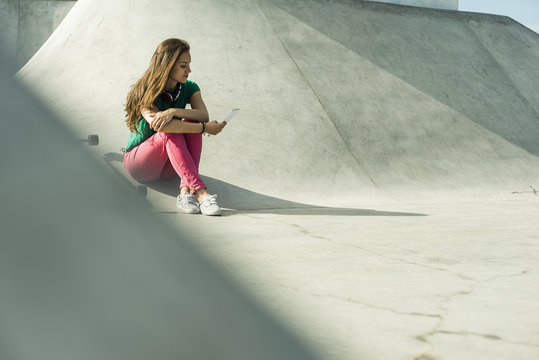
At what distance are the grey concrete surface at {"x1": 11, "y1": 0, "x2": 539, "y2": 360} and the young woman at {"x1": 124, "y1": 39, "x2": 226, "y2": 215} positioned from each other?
23 centimetres

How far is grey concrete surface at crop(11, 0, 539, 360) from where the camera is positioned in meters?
1.69

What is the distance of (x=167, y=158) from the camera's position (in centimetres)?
376

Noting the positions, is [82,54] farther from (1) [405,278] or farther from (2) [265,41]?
(1) [405,278]

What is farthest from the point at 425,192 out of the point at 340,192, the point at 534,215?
the point at 534,215

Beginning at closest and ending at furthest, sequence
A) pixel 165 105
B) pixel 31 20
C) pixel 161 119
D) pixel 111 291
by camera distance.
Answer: pixel 111 291 < pixel 161 119 < pixel 165 105 < pixel 31 20

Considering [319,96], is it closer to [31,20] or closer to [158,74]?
[158,74]

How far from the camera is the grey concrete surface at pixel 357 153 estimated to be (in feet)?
5.53

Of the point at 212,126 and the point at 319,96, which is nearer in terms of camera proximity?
the point at 212,126

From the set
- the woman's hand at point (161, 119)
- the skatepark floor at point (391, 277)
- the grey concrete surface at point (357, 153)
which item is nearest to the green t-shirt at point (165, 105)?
the woman's hand at point (161, 119)

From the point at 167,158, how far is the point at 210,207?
0.54m

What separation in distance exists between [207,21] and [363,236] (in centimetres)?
339

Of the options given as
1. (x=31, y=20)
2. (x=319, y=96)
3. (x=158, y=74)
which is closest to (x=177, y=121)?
(x=158, y=74)

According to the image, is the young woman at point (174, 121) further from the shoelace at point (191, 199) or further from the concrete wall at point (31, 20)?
the concrete wall at point (31, 20)

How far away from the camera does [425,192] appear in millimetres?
4758
